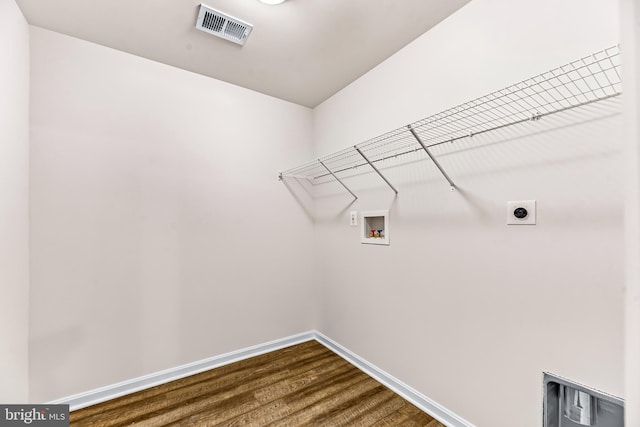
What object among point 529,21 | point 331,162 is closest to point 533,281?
point 529,21

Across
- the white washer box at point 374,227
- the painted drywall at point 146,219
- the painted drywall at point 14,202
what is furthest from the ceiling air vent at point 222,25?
the white washer box at point 374,227

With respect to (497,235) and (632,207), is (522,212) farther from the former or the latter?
(632,207)

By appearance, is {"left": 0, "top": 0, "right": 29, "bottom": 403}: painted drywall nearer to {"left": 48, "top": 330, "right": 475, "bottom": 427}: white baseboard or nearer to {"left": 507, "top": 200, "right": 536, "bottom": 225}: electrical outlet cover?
{"left": 48, "top": 330, "right": 475, "bottom": 427}: white baseboard

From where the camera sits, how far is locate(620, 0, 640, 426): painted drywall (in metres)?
0.45

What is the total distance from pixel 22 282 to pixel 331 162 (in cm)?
218

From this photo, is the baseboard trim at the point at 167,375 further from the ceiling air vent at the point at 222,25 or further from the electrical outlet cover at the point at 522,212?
the ceiling air vent at the point at 222,25

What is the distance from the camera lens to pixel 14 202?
1.45 metres

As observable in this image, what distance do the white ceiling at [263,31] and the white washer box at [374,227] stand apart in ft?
3.77

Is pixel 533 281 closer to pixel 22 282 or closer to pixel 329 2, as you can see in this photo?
pixel 329 2

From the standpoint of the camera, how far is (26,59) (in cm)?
162

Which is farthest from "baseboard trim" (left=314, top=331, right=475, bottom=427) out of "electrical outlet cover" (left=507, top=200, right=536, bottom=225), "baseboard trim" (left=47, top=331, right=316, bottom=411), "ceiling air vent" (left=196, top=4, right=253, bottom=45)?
"ceiling air vent" (left=196, top=4, right=253, bottom=45)

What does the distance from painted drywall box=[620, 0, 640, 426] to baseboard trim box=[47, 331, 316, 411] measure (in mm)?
2395

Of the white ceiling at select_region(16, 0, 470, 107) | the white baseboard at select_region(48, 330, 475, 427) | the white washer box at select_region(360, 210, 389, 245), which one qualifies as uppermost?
the white ceiling at select_region(16, 0, 470, 107)

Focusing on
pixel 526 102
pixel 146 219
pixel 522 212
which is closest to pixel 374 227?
pixel 522 212
